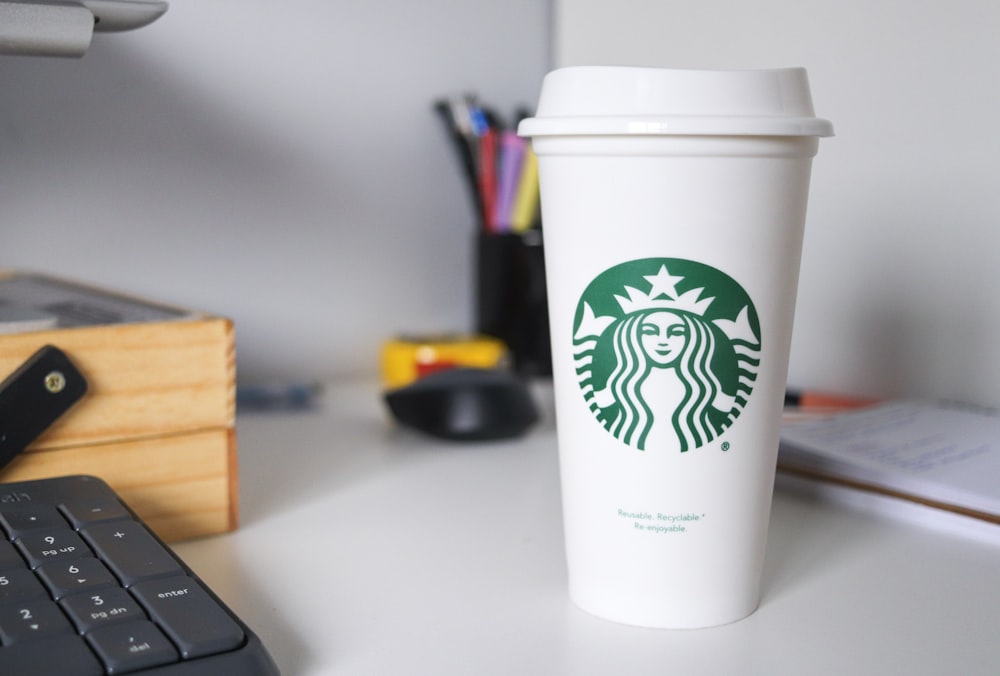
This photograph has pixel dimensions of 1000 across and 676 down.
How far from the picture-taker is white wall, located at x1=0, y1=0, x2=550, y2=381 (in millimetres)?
789

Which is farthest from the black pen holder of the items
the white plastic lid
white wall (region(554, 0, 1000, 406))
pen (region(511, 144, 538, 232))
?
A: the white plastic lid

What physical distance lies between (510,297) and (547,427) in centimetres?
20

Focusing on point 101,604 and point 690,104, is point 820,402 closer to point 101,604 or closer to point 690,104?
point 690,104

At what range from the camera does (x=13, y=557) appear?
1.28 ft

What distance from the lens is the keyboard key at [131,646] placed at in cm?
32

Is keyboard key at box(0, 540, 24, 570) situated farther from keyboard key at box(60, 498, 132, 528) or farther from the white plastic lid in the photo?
the white plastic lid

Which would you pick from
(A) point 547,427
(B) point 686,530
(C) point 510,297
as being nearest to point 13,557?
(B) point 686,530

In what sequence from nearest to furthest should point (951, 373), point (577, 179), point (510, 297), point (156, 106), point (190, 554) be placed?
point (577, 179)
point (190, 554)
point (951, 373)
point (156, 106)
point (510, 297)

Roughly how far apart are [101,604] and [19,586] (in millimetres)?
36

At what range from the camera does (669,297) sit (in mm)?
381

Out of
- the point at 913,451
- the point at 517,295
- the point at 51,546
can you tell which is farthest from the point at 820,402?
the point at 51,546

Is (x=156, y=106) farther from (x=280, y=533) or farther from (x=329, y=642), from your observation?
(x=329, y=642)

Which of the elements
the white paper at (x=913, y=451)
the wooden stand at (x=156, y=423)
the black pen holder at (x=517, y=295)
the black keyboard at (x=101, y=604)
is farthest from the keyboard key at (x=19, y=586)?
the black pen holder at (x=517, y=295)

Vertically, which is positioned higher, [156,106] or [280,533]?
[156,106]
